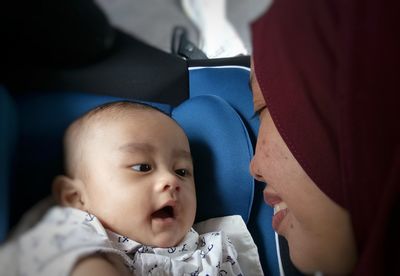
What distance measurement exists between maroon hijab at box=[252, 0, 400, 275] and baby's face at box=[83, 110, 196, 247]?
9cm

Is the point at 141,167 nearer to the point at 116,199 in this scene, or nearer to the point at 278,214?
the point at 116,199

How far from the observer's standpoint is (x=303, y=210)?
0.34m

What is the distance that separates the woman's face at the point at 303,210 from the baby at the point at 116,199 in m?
0.07

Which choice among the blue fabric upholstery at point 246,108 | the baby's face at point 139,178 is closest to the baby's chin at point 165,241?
the baby's face at point 139,178

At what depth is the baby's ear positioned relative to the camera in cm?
27

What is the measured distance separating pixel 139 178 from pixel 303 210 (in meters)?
0.14

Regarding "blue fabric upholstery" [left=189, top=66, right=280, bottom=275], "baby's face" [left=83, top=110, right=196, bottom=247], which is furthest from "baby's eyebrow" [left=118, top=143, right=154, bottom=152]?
"blue fabric upholstery" [left=189, top=66, right=280, bottom=275]

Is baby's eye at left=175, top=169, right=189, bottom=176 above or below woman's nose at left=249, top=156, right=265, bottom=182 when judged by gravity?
above

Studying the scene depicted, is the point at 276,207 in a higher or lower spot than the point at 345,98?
lower

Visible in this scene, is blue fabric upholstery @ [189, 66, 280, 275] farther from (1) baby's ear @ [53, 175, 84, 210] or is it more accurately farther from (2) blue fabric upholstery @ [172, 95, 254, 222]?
(1) baby's ear @ [53, 175, 84, 210]

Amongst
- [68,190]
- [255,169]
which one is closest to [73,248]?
[68,190]

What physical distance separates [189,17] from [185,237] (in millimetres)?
188

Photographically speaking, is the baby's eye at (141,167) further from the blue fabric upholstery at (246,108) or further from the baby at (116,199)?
the blue fabric upholstery at (246,108)

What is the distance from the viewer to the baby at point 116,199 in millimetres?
262
